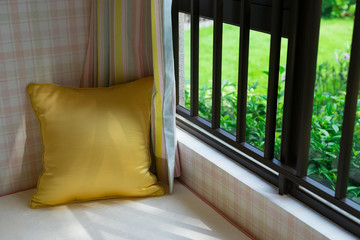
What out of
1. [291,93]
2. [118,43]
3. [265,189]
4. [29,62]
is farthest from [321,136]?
[29,62]

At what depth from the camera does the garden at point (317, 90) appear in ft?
6.61

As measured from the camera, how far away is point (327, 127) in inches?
82.7

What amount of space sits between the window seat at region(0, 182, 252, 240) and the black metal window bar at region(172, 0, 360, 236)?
256 mm

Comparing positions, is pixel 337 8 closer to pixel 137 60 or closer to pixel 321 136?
pixel 321 136

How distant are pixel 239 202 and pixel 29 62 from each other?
1.02 metres

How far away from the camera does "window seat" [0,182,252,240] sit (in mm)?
1700

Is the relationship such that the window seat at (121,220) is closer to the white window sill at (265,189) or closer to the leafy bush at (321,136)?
the white window sill at (265,189)

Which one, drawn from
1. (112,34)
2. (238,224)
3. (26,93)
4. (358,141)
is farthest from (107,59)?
(358,141)

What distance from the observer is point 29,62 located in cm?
196

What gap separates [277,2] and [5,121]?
1.22 m

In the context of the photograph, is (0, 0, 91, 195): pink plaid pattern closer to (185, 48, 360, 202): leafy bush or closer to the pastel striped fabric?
the pastel striped fabric

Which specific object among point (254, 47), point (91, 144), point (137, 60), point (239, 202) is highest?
point (137, 60)

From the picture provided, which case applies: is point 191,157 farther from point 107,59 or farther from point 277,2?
point 277,2

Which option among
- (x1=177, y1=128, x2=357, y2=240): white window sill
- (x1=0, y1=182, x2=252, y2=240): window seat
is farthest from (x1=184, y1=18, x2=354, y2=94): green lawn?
(x1=0, y1=182, x2=252, y2=240): window seat
